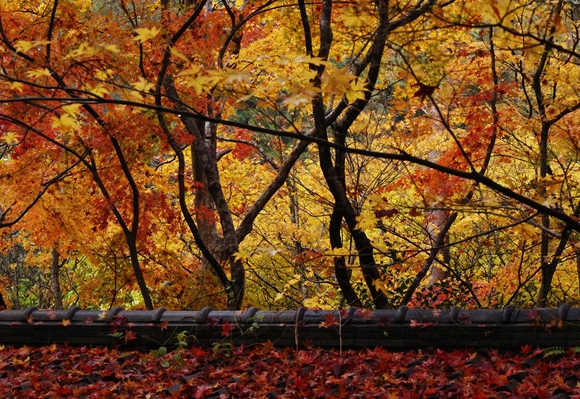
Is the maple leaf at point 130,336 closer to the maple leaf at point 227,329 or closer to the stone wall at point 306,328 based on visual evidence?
the stone wall at point 306,328

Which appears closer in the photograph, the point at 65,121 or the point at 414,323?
the point at 65,121

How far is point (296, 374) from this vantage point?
186 inches

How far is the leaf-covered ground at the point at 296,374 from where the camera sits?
4.16 m

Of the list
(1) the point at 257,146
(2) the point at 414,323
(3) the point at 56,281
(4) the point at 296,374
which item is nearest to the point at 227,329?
(4) the point at 296,374

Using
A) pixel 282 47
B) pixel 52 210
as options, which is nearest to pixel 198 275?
pixel 52 210

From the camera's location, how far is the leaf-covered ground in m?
4.16

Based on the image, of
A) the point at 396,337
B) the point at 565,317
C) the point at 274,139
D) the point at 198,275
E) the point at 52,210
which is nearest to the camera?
the point at 565,317

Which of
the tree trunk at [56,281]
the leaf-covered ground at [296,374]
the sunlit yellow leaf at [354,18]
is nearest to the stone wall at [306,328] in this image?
the leaf-covered ground at [296,374]

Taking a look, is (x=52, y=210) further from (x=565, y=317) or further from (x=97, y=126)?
(x=565, y=317)

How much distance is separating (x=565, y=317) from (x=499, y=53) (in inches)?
188

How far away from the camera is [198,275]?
34.2 ft

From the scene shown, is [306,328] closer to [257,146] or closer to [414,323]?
[414,323]

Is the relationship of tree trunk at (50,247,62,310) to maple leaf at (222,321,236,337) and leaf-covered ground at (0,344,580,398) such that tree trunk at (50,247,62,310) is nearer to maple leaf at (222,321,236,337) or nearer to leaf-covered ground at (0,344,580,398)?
leaf-covered ground at (0,344,580,398)

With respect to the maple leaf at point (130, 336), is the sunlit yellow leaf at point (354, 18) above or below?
above
